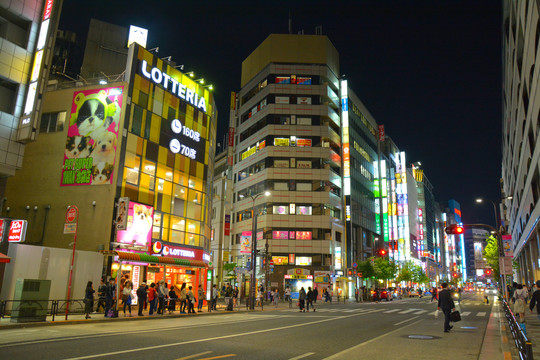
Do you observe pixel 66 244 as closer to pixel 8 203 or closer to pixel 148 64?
pixel 8 203

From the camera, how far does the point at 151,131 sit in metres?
30.9

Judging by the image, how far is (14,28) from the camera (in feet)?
75.3

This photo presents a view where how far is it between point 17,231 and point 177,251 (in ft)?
43.0

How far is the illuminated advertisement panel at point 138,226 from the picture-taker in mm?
26422

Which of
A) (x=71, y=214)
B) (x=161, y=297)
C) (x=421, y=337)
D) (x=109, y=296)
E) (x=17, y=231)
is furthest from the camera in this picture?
(x=161, y=297)

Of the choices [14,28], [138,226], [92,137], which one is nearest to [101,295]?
[138,226]

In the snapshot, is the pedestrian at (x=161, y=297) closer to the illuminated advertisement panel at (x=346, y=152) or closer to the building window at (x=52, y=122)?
the building window at (x=52, y=122)

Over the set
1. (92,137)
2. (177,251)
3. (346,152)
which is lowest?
(177,251)

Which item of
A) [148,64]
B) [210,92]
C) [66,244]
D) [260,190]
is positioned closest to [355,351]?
[66,244]

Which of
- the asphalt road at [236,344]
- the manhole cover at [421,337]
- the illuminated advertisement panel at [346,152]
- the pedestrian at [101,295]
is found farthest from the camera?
the illuminated advertisement panel at [346,152]

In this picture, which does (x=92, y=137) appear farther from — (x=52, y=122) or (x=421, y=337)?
(x=421, y=337)

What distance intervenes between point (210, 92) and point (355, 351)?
32017 mm

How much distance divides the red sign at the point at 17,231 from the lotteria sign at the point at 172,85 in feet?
49.4

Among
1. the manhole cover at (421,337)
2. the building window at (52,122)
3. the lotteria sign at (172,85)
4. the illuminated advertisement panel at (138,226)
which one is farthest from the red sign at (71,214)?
the manhole cover at (421,337)
